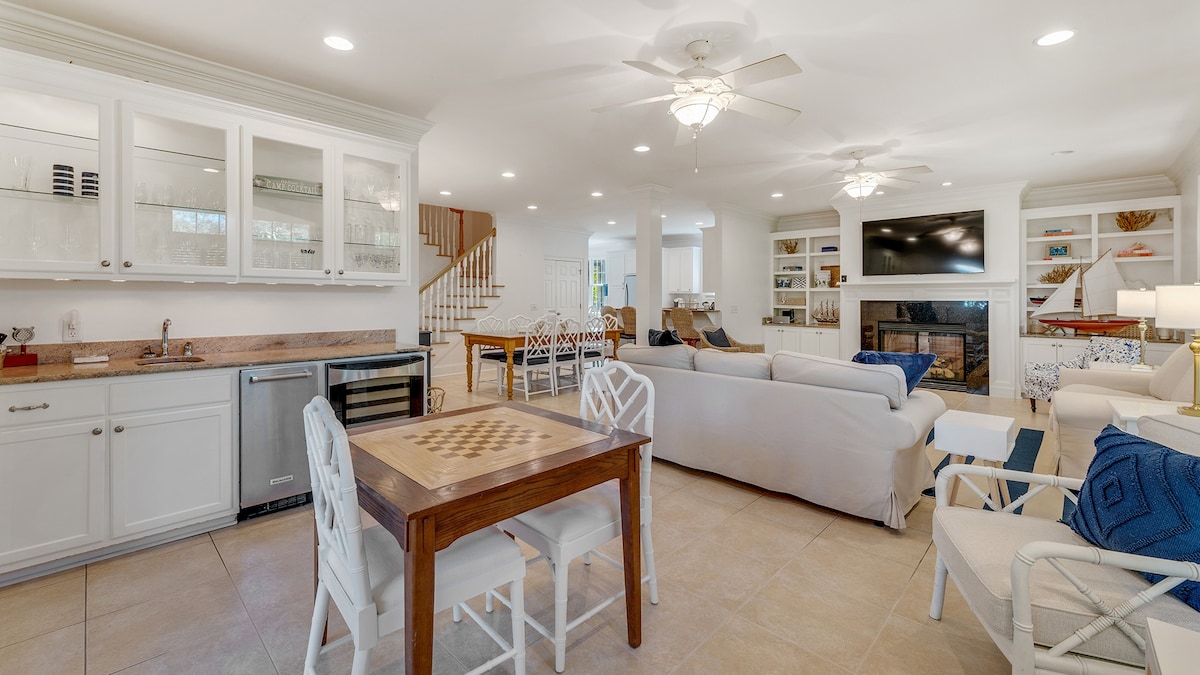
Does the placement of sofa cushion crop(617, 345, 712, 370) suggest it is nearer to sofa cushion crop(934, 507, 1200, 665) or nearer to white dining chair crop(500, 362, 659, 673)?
white dining chair crop(500, 362, 659, 673)

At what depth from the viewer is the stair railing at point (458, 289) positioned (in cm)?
736

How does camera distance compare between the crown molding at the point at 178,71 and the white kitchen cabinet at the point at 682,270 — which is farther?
the white kitchen cabinet at the point at 682,270

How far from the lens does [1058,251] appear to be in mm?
6043

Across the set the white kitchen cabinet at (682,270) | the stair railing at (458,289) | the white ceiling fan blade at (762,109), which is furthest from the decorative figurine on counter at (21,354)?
the white kitchen cabinet at (682,270)

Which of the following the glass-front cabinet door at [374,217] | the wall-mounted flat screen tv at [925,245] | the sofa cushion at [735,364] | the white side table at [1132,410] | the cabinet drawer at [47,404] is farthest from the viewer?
the wall-mounted flat screen tv at [925,245]

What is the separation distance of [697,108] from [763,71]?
1.47 ft

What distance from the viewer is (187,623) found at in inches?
73.9

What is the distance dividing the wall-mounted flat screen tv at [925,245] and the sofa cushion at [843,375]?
4.64m

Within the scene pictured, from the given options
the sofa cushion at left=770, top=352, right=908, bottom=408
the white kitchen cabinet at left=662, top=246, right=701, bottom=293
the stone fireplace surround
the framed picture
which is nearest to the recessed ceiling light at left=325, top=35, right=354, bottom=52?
the sofa cushion at left=770, top=352, right=908, bottom=408

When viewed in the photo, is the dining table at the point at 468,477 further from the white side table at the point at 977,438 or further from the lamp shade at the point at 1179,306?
the lamp shade at the point at 1179,306

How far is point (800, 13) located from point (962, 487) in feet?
9.47

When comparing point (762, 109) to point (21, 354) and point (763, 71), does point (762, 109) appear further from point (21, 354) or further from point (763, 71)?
point (21, 354)

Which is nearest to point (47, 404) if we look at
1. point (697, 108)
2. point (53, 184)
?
point (53, 184)

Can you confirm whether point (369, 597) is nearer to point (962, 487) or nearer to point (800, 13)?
point (800, 13)
